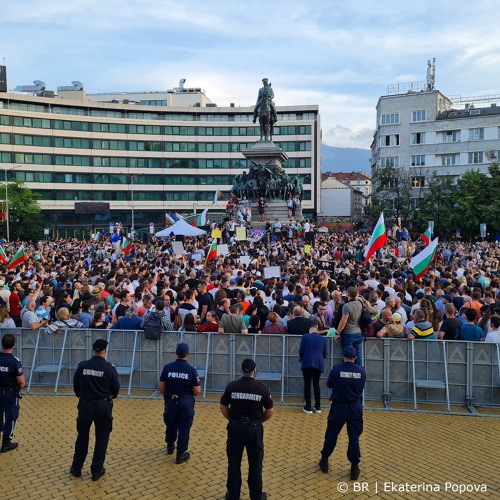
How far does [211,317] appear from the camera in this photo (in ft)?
36.6

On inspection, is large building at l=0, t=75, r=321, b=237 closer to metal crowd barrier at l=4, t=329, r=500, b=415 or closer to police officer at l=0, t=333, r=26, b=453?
metal crowd barrier at l=4, t=329, r=500, b=415

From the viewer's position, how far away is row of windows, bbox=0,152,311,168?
271 feet

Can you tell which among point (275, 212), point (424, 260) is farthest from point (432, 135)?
point (424, 260)

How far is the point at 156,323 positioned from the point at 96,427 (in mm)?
3503

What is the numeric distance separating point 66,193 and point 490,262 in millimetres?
73212

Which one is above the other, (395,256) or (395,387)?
(395,256)

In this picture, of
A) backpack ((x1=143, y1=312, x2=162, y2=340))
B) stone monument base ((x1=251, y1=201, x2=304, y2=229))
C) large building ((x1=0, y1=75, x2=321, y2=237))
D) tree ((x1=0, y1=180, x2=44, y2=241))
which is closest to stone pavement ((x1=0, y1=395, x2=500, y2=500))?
backpack ((x1=143, y1=312, x2=162, y2=340))

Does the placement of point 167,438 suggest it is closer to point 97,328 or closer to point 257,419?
point 257,419

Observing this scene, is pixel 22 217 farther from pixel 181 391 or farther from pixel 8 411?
pixel 181 391

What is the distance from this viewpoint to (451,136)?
6825cm

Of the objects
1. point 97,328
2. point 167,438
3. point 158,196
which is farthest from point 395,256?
point 158,196

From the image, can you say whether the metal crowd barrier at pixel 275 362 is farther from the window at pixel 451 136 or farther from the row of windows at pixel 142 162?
the row of windows at pixel 142 162

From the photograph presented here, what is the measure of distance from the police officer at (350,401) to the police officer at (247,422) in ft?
4.24

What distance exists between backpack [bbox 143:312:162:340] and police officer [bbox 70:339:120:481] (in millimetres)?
3294
